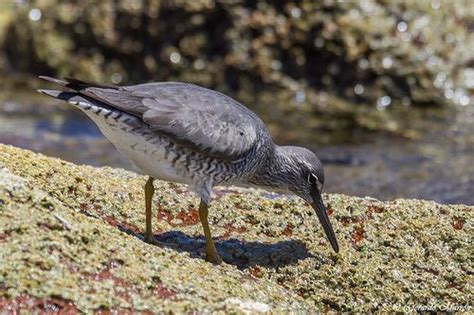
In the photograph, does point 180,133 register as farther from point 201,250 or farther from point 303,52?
point 303,52

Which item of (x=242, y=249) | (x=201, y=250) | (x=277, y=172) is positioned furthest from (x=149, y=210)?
(x=277, y=172)

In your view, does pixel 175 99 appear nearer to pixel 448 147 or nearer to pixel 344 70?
pixel 448 147

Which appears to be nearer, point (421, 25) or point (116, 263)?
point (116, 263)

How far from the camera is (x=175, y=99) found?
6262 millimetres

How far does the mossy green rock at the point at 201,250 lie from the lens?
15.7ft

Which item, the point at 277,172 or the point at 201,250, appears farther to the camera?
the point at 277,172

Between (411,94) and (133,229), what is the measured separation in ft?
28.7

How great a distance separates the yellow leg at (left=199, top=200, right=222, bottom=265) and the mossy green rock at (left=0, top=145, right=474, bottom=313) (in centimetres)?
11

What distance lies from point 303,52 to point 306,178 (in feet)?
24.4

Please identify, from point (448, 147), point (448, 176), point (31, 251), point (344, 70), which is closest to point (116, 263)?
point (31, 251)

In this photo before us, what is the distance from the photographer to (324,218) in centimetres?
648

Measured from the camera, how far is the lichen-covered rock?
45.7 feet

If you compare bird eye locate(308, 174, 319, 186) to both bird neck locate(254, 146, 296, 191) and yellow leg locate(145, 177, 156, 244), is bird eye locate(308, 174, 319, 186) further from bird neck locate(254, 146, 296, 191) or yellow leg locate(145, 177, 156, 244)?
yellow leg locate(145, 177, 156, 244)

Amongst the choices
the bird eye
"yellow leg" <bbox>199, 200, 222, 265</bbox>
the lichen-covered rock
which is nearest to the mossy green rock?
"yellow leg" <bbox>199, 200, 222, 265</bbox>
